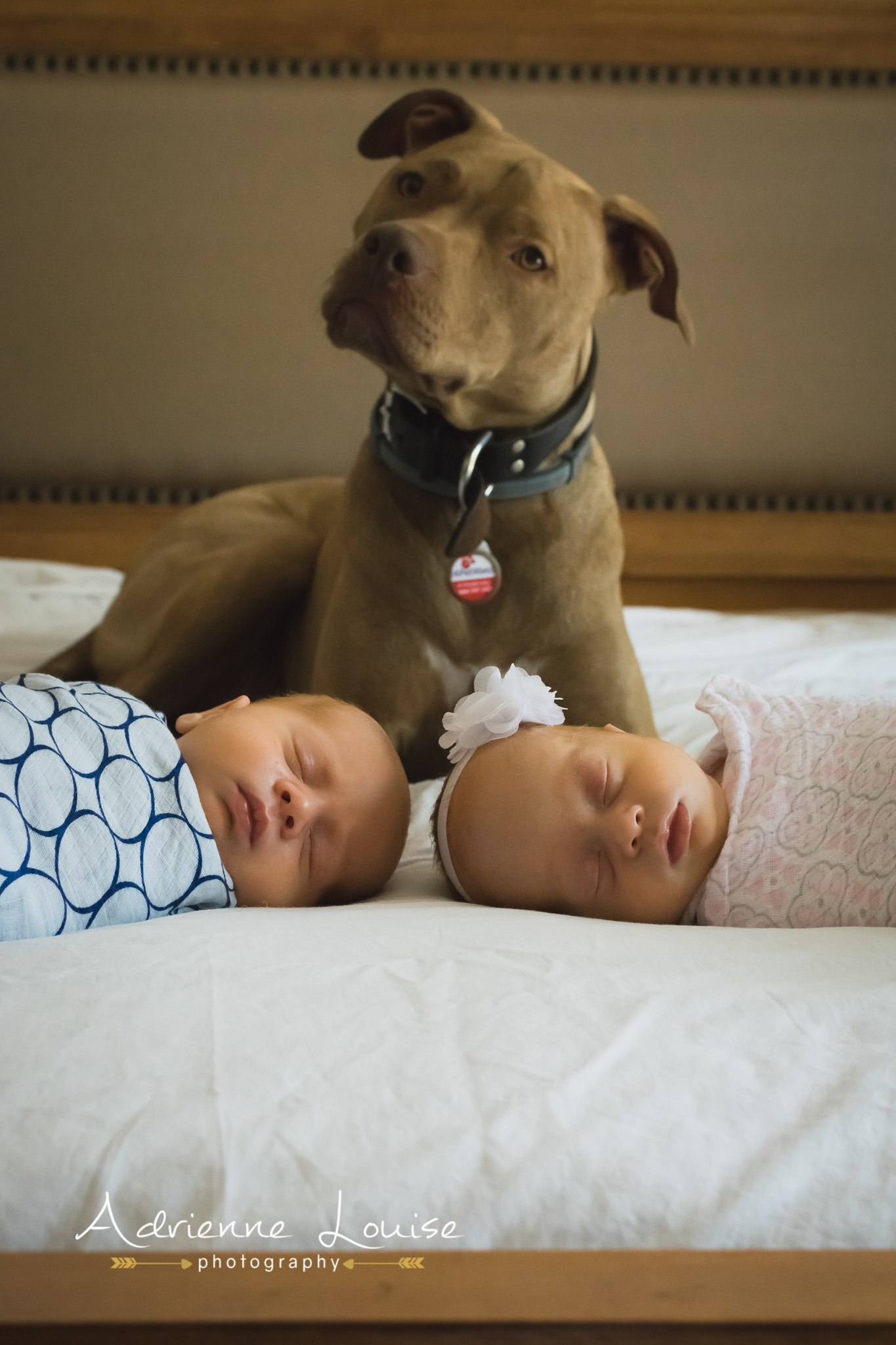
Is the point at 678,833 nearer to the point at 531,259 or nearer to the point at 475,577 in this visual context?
the point at 475,577

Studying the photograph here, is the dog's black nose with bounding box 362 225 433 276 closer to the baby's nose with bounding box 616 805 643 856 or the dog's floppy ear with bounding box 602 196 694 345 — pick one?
the dog's floppy ear with bounding box 602 196 694 345

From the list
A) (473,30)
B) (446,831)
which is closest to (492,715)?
(446,831)

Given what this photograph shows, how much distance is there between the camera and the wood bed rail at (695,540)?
101 inches

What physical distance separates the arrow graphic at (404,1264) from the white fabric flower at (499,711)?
68 cm

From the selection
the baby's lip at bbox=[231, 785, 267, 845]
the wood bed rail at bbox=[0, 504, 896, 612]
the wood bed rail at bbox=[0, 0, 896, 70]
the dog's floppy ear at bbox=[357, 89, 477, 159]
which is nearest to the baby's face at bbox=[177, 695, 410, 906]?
the baby's lip at bbox=[231, 785, 267, 845]

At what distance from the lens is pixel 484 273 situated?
1321mm

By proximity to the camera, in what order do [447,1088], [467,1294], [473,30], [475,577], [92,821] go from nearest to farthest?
[467,1294] < [447,1088] < [92,821] < [475,577] < [473,30]

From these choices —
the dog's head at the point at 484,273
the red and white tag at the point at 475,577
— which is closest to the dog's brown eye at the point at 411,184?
the dog's head at the point at 484,273

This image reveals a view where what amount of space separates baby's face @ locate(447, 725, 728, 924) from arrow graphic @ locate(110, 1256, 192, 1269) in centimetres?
56

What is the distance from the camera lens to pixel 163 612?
173 cm

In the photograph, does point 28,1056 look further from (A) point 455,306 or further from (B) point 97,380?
(B) point 97,380

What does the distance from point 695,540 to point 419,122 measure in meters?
1.26

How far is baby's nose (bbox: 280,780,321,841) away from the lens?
3.19 ft

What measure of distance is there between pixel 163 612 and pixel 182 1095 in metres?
1.27
